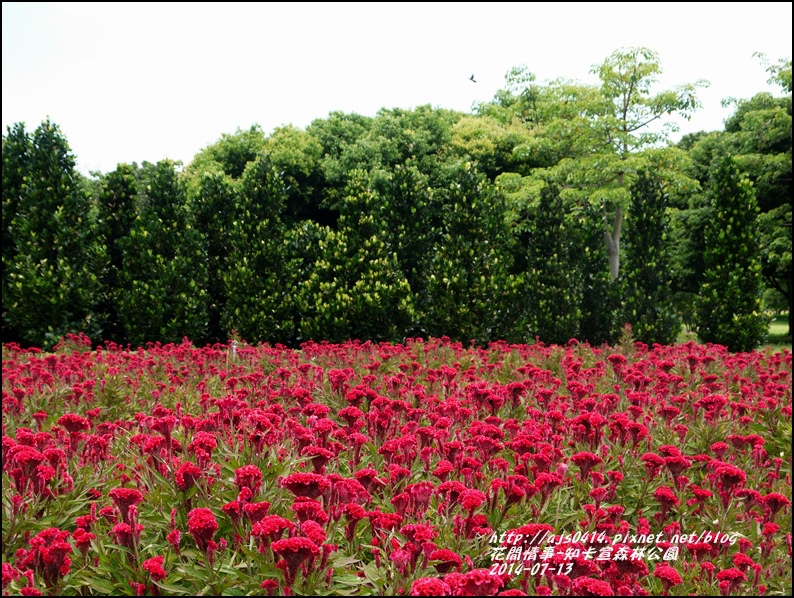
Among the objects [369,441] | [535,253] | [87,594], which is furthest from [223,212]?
[87,594]

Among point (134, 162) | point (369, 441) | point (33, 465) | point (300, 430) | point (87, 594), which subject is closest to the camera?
point (87, 594)

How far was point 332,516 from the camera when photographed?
2.88 meters

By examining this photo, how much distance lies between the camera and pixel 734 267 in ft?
49.2

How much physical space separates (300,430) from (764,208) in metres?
27.9

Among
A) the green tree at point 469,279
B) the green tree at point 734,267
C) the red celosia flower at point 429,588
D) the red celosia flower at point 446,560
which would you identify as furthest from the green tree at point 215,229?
the red celosia flower at point 429,588

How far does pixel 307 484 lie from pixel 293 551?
417 mm

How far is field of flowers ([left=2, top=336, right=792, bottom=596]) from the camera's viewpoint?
8.56 feet

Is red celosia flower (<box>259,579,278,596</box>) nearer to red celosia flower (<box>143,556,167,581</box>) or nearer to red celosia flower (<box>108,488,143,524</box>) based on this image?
red celosia flower (<box>143,556,167,581</box>)

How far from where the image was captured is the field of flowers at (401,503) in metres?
2.61

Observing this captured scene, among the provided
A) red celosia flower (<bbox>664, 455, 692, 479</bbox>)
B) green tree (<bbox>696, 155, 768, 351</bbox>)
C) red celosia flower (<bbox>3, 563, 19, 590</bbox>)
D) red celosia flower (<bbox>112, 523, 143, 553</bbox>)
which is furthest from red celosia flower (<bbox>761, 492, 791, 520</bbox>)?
green tree (<bbox>696, 155, 768, 351</bbox>)

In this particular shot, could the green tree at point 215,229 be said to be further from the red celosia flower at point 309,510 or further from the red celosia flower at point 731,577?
the red celosia flower at point 731,577

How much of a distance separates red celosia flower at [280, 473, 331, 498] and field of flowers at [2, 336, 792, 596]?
0.01 m

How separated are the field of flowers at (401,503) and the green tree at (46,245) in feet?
29.8

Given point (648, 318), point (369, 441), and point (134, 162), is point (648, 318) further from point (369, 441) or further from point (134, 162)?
point (134, 162)
